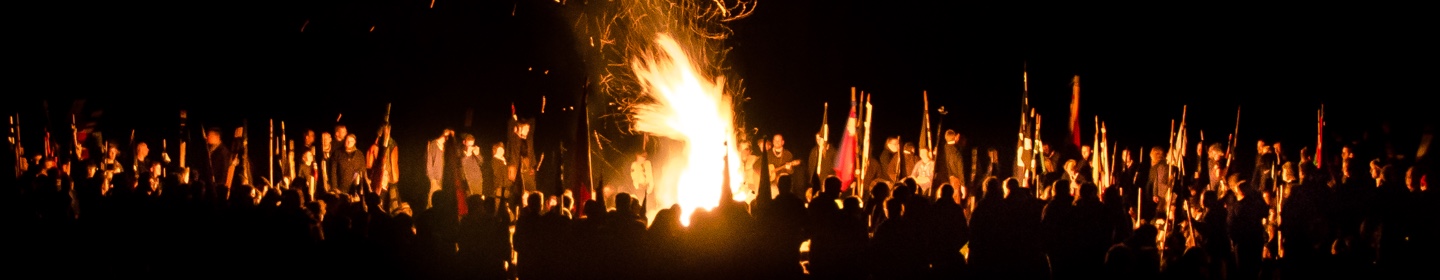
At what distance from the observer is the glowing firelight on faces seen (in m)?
13.0

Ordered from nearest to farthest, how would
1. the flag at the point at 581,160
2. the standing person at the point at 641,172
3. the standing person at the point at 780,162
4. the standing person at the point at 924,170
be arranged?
the flag at the point at 581,160
the standing person at the point at 924,170
the standing person at the point at 641,172
the standing person at the point at 780,162

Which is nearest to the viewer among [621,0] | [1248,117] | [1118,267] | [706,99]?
[1118,267]

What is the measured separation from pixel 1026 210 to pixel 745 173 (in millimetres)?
6927

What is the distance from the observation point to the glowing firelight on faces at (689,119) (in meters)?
13.0

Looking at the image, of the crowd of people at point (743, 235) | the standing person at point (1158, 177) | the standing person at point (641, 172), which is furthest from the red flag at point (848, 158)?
the crowd of people at point (743, 235)

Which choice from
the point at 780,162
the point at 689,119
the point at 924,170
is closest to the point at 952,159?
the point at 924,170

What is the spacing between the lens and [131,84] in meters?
20.2

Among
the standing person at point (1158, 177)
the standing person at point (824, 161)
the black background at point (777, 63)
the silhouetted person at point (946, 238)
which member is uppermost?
the black background at point (777, 63)

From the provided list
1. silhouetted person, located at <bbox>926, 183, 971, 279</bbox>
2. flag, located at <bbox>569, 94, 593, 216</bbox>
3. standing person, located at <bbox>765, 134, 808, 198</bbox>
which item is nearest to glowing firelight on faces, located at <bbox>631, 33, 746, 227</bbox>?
standing person, located at <bbox>765, 134, 808, 198</bbox>

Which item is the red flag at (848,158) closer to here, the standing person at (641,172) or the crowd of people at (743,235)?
the standing person at (641,172)

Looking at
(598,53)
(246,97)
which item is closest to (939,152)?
(598,53)

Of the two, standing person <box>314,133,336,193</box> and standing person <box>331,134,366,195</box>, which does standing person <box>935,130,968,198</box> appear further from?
standing person <box>314,133,336,193</box>

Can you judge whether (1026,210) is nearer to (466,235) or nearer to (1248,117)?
(466,235)

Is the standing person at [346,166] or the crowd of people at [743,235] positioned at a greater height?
the standing person at [346,166]
